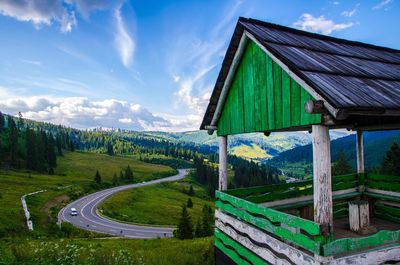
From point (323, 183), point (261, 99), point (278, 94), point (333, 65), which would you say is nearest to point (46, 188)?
point (261, 99)

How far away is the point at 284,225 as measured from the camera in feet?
30.3

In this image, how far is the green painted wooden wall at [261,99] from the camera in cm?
814

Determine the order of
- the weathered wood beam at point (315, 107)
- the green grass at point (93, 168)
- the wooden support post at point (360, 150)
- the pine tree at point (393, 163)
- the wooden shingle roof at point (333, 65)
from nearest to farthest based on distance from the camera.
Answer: the weathered wood beam at point (315, 107)
the wooden shingle roof at point (333, 65)
the wooden support post at point (360, 150)
the pine tree at point (393, 163)
the green grass at point (93, 168)

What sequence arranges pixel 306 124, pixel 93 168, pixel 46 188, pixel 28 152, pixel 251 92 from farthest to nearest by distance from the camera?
pixel 93 168
pixel 28 152
pixel 46 188
pixel 251 92
pixel 306 124

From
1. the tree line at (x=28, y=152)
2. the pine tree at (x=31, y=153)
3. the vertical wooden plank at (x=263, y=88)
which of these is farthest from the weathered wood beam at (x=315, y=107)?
the pine tree at (x=31, y=153)

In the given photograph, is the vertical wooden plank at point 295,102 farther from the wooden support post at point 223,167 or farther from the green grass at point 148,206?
the green grass at point 148,206

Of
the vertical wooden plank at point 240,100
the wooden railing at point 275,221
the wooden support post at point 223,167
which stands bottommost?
the wooden railing at point 275,221

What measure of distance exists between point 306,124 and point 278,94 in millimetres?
1570

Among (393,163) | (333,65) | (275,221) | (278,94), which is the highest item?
(333,65)

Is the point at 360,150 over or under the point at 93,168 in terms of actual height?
over

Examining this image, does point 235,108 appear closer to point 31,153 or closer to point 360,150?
point 360,150

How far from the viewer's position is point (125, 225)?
80375 mm

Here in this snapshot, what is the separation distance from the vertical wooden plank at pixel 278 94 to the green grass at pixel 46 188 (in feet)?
185

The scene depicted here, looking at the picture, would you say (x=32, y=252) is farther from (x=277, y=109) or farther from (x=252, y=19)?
(x=252, y=19)
